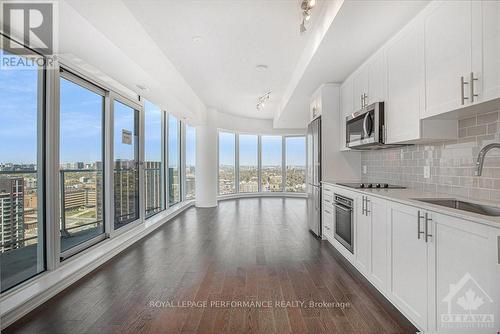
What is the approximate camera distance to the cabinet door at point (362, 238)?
Result: 7.87ft

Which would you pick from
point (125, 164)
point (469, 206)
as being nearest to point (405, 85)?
point (469, 206)

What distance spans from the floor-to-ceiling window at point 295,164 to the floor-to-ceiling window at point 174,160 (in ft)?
14.0

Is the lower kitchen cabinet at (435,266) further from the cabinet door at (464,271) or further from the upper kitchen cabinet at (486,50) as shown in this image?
the upper kitchen cabinet at (486,50)

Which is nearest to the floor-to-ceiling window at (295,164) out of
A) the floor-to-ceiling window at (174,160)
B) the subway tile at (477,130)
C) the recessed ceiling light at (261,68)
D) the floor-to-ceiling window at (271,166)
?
the floor-to-ceiling window at (271,166)

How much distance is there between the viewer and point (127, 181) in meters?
4.00

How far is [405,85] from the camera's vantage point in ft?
7.75

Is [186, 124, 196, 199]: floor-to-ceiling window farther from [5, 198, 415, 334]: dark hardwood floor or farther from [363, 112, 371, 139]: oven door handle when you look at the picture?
[363, 112, 371, 139]: oven door handle

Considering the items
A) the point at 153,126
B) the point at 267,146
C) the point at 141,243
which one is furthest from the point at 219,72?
the point at 267,146

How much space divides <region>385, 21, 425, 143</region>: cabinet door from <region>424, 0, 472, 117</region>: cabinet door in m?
0.10

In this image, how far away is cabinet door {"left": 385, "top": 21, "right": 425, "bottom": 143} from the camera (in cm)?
218

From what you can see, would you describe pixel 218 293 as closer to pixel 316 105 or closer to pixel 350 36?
pixel 350 36

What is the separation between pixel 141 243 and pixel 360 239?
314cm

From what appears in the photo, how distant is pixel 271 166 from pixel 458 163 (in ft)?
23.7

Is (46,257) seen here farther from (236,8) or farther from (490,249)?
(490,249)
